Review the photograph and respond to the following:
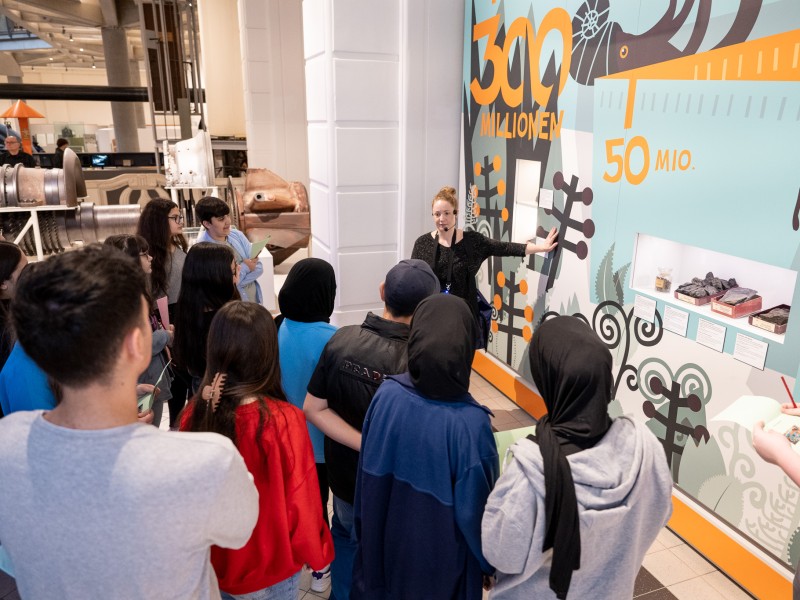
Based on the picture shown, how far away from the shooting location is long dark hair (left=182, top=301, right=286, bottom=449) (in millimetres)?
1525

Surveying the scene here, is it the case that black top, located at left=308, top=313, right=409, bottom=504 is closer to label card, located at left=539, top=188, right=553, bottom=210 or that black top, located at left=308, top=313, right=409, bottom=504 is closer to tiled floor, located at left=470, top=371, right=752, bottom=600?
tiled floor, located at left=470, top=371, right=752, bottom=600

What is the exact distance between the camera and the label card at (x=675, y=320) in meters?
2.56

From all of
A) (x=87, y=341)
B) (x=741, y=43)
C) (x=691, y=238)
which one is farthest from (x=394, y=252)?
(x=87, y=341)

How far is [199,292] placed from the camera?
2.47 meters

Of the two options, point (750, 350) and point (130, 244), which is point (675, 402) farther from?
point (130, 244)

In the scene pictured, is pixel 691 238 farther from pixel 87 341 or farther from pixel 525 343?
pixel 87 341

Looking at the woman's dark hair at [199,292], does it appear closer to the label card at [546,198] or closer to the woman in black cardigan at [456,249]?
the woman in black cardigan at [456,249]

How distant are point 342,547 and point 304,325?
852 mm

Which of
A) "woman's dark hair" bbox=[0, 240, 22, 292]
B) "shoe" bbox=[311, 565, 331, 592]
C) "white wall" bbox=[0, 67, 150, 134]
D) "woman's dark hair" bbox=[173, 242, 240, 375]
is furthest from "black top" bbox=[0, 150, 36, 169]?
"white wall" bbox=[0, 67, 150, 134]

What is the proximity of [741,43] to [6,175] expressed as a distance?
5166mm

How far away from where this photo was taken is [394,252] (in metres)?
4.45

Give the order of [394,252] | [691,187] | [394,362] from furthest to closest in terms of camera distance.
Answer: [394,252] → [691,187] → [394,362]

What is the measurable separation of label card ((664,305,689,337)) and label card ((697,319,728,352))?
0.25 ft

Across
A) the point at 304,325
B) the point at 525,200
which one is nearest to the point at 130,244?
the point at 304,325
